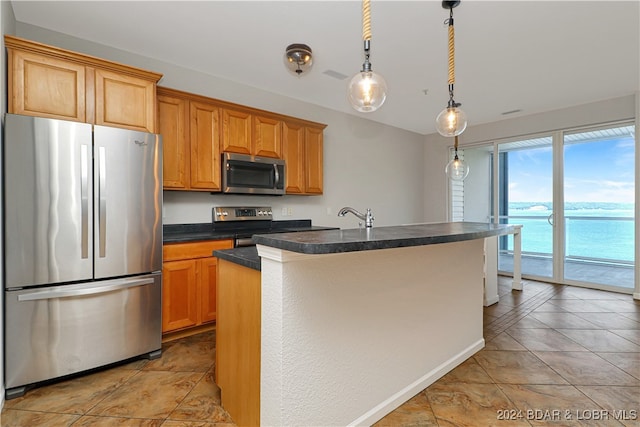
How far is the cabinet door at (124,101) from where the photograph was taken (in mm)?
2256

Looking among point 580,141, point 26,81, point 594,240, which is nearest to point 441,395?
point 26,81

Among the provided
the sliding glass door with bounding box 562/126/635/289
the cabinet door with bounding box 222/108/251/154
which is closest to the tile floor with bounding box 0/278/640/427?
the cabinet door with bounding box 222/108/251/154

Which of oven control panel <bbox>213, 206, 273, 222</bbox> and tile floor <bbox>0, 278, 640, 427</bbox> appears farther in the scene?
oven control panel <bbox>213, 206, 273, 222</bbox>

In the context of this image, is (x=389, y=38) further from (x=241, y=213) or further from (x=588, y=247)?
(x=588, y=247)

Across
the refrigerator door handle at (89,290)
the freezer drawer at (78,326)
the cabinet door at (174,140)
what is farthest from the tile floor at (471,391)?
the cabinet door at (174,140)

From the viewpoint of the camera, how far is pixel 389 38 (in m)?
2.66

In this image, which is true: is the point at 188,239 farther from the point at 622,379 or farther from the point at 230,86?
the point at 622,379

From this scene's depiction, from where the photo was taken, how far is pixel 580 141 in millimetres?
4664

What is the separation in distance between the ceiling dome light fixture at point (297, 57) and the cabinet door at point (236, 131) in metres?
1.16

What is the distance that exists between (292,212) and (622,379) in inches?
132

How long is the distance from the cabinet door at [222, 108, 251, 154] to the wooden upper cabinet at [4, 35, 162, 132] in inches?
31.3

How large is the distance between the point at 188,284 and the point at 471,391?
91.3 inches

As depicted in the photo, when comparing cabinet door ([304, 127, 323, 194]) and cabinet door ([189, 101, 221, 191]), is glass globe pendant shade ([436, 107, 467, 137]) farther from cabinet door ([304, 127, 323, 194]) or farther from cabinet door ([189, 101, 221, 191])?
cabinet door ([189, 101, 221, 191])

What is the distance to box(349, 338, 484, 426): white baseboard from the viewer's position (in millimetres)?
1646
